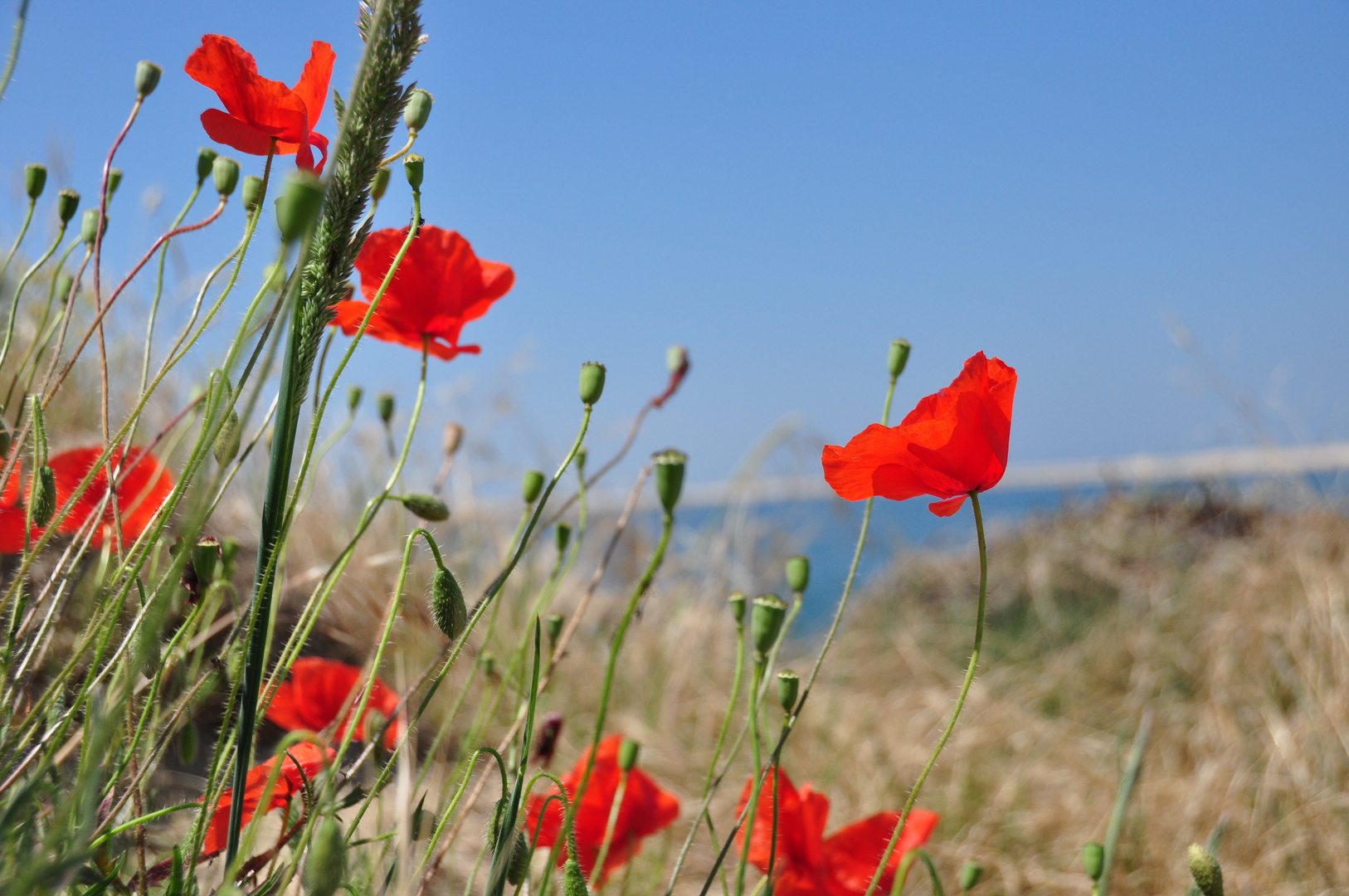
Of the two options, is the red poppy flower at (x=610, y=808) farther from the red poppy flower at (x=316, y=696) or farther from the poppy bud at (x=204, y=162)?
the poppy bud at (x=204, y=162)

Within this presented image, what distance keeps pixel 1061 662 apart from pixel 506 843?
227 cm

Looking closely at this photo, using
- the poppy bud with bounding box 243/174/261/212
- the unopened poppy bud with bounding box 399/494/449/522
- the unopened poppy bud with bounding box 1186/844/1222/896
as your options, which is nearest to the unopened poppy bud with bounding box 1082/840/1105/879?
the unopened poppy bud with bounding box 1186/844/1222/896

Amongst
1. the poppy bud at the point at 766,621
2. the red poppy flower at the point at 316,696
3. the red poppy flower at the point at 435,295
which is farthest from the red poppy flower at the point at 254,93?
the red poppy flower at the point at 316,696

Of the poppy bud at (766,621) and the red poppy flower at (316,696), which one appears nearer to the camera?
the poppy bud at (766,621)

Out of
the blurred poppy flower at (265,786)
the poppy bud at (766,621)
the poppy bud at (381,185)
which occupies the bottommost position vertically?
the blurred poppy flower at (265,786)

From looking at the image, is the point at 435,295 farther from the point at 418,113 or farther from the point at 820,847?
the point at 820,847

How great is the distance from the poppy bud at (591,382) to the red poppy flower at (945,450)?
13 centimetres

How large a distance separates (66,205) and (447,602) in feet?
1.55

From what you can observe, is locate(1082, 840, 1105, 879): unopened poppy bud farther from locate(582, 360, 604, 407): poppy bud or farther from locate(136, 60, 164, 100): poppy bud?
locate(136, 60, 164, 100): poppy bud

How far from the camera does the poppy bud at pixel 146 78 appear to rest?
0.66 m

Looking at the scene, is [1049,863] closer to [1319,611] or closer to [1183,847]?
[1183,847]

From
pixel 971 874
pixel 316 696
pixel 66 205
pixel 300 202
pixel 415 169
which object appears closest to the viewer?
pixel 300 202

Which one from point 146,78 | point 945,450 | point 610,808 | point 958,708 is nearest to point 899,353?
point 945,450

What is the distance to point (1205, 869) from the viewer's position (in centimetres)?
48
